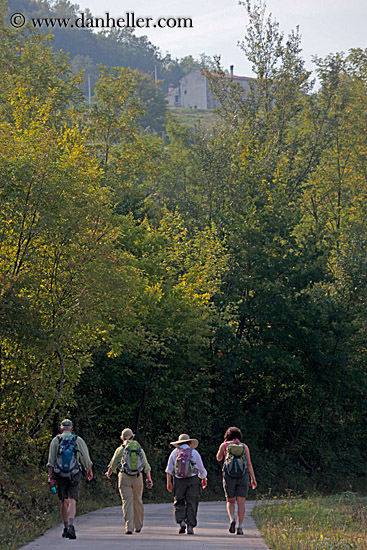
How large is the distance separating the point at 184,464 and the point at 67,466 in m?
1.91

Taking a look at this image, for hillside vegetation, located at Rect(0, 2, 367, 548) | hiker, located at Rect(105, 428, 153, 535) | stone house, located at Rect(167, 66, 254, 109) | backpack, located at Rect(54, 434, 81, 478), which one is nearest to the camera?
backpack, located at Rect(54, 434, 81, 478)

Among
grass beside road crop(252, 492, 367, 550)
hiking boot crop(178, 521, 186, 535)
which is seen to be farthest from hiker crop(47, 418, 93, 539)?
grass beside road crop(252, 492, 367, 550)

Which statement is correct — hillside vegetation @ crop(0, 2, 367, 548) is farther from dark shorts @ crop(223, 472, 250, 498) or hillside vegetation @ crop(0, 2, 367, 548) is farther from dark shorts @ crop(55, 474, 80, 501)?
dark shorts @ crop(223, 472, 250, 498)

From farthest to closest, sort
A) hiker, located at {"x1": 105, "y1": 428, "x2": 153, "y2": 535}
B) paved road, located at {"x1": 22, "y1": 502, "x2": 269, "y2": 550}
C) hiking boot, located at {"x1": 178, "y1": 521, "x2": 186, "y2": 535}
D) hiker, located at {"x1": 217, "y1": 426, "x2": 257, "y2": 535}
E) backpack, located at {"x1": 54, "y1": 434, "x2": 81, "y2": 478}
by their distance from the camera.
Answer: hiker, located at {"x1": 105, "y1": 428, "x2": 153, "y2": 535}, hiker, located at {"x1": 217, "y1": 426, "x2": 257, "y2": 535}, hiking boot, located at {"x1": 178, "y1": 521, "x2": 186, "y2": 535}, backpack, located at {"x1": 54, "y1": 434, "x2": 81, "y2": 478}, paved road, located at {"x1": 22, "y1": 502, "x2": 269, "y2": 550}

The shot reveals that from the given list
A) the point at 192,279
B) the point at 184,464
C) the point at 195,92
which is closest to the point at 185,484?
the point at 184,464

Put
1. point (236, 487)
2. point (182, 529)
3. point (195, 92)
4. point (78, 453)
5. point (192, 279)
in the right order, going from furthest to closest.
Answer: point (195, 92)
point (192, 279)
point (236, 487)
point (182, 529)
point (78, 453)

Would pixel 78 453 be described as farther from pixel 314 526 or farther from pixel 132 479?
A: pixel 314 526

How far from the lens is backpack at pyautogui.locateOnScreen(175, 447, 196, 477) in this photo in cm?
1277

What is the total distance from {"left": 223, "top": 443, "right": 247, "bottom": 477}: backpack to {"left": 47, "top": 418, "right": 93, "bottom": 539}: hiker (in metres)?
2.22

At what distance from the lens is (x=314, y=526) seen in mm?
12938

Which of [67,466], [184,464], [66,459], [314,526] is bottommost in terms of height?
[314,526]

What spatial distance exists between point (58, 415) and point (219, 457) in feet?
31.2

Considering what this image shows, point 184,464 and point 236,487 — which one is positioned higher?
point 184,464

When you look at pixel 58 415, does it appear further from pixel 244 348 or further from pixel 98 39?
pixel 98 39
